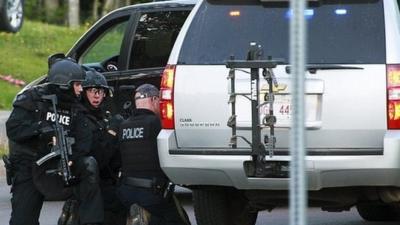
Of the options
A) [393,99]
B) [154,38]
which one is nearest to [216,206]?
[393,99]

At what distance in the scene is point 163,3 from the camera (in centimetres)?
961

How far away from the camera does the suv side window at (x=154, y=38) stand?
9.48 meters

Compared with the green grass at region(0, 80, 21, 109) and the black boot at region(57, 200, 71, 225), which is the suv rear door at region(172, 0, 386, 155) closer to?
the black boot at region(57, 200, 71, 225)

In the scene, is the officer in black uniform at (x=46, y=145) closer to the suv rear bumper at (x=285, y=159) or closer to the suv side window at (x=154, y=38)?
the suv rear bumper at (x=285, y=159)

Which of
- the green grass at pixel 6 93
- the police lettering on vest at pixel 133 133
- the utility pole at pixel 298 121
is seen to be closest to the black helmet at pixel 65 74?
the police lettering on vest at pixel 133 133

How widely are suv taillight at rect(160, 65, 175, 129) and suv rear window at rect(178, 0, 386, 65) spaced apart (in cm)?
11

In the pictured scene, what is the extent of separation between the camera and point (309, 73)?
6.18 meters

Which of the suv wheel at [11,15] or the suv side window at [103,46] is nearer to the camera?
the suv side window at [103,46]

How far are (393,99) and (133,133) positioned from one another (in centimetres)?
182

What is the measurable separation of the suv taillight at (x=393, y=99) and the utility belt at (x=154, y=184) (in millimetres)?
1577

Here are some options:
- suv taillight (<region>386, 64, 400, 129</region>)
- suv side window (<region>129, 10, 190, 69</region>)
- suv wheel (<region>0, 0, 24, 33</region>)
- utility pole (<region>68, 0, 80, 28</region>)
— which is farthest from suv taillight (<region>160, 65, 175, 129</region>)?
utility pole (<region>68, 0, 80, 28</region>)

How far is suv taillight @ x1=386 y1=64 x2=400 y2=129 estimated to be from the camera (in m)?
6.04

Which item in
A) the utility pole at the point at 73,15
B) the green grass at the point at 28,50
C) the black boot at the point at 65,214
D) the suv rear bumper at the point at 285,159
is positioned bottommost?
the black boot at the point at 65,214

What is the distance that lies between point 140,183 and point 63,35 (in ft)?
50.0
